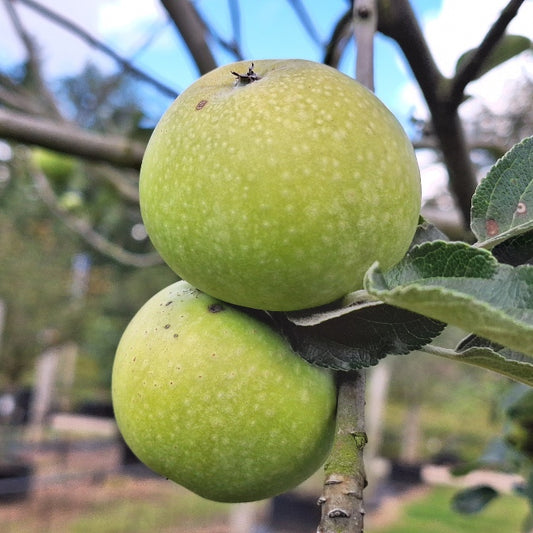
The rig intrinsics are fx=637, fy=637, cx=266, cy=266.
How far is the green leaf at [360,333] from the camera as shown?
447 mm

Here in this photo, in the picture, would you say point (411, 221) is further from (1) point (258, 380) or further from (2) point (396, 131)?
(1) point (258, 380)

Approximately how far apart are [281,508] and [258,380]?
17.4 feet

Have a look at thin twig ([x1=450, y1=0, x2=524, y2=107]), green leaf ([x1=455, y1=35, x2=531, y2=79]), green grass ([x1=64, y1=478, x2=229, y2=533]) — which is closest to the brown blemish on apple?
thin twig ([x1=450, y1=0, x2=524, y2=107])

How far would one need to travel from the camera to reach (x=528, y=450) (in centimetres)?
132

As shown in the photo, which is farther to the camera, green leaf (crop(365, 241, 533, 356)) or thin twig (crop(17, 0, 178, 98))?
thin twig (crop(17, 0, 178, 98))

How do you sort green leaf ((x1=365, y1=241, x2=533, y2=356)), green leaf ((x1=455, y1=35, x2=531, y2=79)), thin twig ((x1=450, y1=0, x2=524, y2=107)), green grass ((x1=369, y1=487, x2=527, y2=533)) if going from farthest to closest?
green grass ((x1=369, y1=487, x2=527, y2=533)), green leaf ((x1=455, y1=35, x2=531, y2=79)), thin twig ((x1=450, y1=0, x2=524, y2=107)), green leaf ((x1=365, y1=241, x2=533, y2=356))

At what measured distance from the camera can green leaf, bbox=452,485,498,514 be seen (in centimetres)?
133

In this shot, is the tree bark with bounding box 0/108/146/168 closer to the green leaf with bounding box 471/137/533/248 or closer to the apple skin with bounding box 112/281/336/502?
the apple skin with bounding box 112/281/336/502

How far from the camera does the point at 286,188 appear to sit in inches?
17.1

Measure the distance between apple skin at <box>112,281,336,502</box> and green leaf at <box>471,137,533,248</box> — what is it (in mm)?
174

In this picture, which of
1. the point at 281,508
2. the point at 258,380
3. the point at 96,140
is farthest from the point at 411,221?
the point at 281,508

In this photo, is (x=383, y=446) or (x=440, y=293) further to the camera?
(x=383, y=446)

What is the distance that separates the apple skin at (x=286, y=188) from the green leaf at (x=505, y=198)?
0.06m

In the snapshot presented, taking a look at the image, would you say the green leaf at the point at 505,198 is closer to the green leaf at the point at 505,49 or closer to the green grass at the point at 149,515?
the green leaf at the point at 505,49
